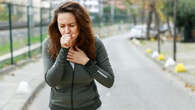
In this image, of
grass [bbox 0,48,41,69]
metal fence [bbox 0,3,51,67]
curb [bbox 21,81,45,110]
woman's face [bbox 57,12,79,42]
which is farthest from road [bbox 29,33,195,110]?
woman's face [bbox 57,12,79,42]

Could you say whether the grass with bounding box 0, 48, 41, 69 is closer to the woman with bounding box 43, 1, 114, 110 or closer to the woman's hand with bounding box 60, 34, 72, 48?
the woman with bounding box 43, 1, 114, 110

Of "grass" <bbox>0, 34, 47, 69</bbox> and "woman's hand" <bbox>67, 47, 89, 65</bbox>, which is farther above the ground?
"woman's hand" <bbox>67, 47, 89, 65</bbox>

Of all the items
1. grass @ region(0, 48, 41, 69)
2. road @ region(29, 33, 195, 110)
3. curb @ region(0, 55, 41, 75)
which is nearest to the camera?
road @ region(29, 33, 195, 110)

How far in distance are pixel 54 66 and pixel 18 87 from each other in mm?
7027

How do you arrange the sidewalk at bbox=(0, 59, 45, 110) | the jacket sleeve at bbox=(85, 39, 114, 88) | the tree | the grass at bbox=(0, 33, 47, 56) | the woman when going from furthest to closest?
the tree, the grass at bbox=(0, 33, 47, 56), the sidewalk at bbox=(0, 59, 45, 110), the jacket sleeve at bbox=(85, 39, 114, 88), the woman

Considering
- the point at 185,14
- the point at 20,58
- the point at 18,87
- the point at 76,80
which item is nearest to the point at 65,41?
the point at 76,80

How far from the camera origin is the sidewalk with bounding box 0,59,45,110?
8.14m

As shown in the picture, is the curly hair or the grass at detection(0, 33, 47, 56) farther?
the grass at detection(0, 33, 47, 56)

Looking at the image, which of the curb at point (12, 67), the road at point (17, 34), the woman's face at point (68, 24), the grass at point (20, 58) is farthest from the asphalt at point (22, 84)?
the woman's face at point (68, 24)

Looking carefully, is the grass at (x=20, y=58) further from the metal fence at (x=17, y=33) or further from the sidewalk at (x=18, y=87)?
the sidewalk at (x=18, y=87)

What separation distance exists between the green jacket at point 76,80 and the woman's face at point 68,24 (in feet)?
0.61

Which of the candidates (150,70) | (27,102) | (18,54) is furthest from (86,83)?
(18,54)

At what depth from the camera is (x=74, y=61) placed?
289 cm

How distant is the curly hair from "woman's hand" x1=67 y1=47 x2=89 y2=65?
0.19 feet
